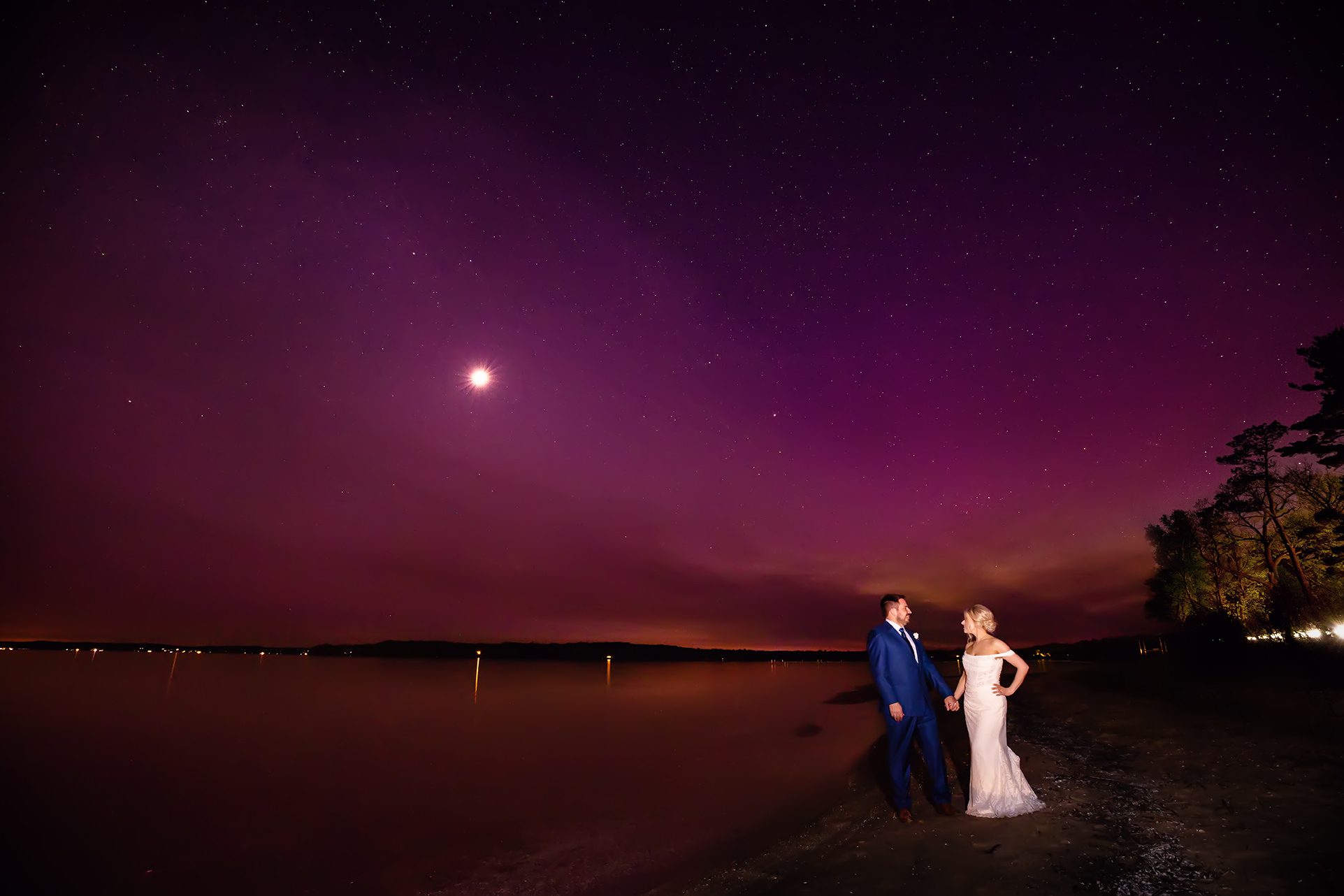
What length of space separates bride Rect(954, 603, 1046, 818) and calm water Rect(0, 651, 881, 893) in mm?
4451

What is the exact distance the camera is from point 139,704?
110 feet

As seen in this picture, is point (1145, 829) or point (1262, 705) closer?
point (1145, 829)

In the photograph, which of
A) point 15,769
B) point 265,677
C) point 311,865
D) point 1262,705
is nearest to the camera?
point 311,865

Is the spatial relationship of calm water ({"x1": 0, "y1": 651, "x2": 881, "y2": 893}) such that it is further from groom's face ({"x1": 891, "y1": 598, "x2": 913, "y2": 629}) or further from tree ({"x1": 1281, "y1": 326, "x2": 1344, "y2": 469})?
tree ({"x1": 1281, "y1": 326, "x2": 1344, "y2": 469})

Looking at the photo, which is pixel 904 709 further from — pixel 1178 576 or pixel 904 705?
pixel 1178 576

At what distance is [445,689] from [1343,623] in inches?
2413

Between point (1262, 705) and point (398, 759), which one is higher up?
point (1262, 705)

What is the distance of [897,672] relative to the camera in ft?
24.8

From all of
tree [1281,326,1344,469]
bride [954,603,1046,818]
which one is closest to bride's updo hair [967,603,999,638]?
bride [954,603,1046,818]

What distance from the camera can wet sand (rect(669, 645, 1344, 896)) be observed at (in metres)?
5.37

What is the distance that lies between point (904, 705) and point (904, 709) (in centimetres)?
4

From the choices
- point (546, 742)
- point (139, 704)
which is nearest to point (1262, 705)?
point (546, 742)

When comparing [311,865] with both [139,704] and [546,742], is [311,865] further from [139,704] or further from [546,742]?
[139,704]

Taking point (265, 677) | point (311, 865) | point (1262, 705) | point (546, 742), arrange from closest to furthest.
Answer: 1. point (311, 865)
2. point (1262, 705)
3. point (546, 742)
4. point (265, 677)
